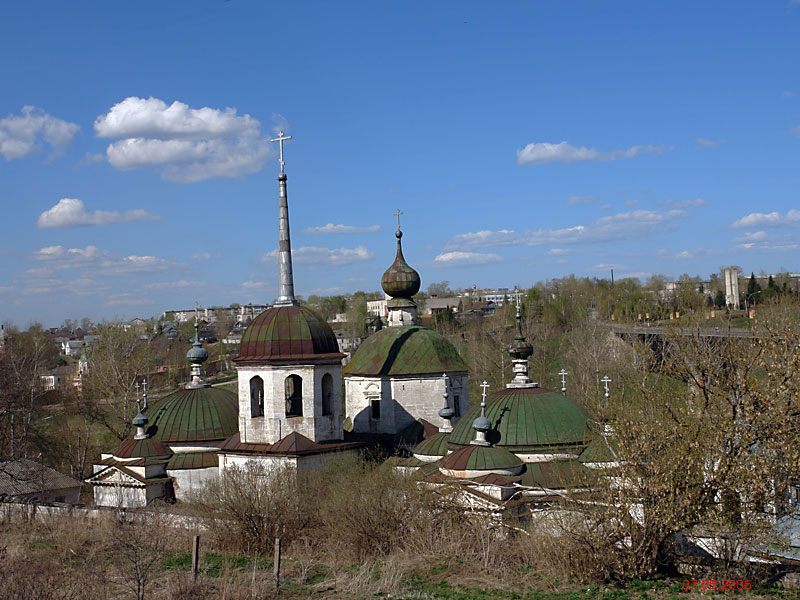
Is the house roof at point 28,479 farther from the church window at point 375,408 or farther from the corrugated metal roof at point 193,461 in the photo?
the church window at point 375,408

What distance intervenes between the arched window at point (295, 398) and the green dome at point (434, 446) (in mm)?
3270

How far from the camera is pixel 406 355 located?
25984 mm

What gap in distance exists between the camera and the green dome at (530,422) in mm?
20375

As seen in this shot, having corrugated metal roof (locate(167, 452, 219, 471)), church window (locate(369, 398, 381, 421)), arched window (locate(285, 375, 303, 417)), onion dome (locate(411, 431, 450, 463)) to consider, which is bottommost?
corrugated metal roof (locate(167, 452, 219, 471))

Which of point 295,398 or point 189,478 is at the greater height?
point 295,398

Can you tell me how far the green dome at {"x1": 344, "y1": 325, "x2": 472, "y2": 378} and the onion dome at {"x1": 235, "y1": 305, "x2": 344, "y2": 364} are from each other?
3.65 m

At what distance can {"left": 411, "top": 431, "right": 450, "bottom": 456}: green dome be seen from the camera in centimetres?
2203

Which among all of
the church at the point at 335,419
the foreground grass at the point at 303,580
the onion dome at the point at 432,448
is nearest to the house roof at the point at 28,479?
the church at the point at 335,419

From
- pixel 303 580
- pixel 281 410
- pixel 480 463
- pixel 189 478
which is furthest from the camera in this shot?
pixel 189 478

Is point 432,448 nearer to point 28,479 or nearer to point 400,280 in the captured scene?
point 400,280

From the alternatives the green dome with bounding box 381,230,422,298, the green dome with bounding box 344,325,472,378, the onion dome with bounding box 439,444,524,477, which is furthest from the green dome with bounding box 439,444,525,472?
the green dome with bounding box 381,230,422,298

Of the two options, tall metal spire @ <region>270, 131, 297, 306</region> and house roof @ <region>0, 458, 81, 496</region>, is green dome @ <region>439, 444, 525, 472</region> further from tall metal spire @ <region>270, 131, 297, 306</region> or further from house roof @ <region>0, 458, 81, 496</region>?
house roof @ <region>0, 458, 81, 496</region>

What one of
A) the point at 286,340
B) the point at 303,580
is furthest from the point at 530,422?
the point at 303,580

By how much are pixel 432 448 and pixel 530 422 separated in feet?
9.52
